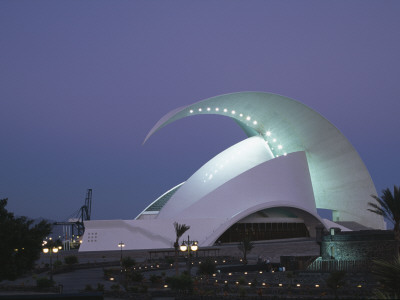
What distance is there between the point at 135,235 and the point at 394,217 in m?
17.2

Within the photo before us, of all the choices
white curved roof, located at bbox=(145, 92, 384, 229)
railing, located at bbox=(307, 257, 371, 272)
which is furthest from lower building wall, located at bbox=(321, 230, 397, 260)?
white curved roof, located at bbox=(145, 92, 384, 229)

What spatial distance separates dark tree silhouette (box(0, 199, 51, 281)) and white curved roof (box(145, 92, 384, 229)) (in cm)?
1913

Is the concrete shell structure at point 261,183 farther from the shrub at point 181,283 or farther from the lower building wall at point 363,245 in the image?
the shrub at point 181,283

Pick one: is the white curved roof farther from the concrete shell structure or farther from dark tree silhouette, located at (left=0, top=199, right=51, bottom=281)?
dark tree silhouette, located at (left=0, top=199, right=51, bottom=281)

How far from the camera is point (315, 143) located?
1625 inches

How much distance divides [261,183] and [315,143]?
6.44 meters

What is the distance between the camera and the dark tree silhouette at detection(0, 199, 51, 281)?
1895 centimetres

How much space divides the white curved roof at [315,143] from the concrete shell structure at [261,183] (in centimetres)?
8

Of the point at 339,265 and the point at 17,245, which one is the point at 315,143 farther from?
the point at 17,245

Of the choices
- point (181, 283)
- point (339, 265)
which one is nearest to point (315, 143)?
point (339, 265)

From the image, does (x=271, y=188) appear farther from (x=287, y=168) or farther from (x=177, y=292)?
(x=177, y=292)

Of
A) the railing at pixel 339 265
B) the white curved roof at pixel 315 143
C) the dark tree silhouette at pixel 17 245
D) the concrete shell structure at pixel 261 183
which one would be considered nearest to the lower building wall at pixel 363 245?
the railing at pixel 339 265

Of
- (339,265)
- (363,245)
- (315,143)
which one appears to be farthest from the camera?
(315,143)

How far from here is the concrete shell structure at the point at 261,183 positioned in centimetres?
3444
